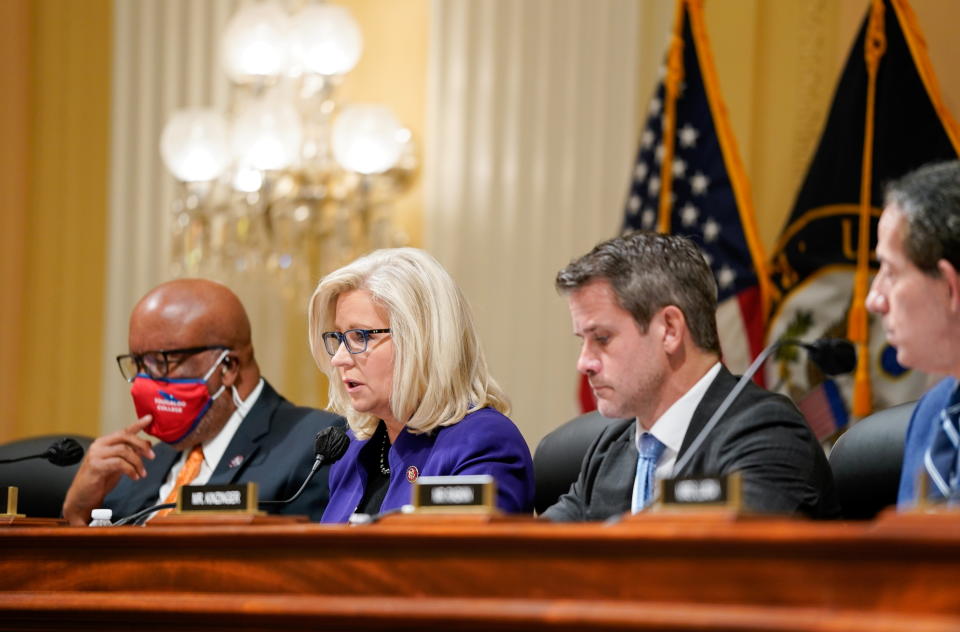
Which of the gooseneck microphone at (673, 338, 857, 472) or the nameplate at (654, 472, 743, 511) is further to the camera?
the gooseneck microphone at (673, 338, 857, 472)

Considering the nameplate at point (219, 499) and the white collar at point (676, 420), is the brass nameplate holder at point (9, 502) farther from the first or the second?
the white collar at point (676, 420)

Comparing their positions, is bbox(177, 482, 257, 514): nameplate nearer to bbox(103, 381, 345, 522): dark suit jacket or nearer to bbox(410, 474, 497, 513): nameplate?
bbox(410, 474, 497, 513): nameplate

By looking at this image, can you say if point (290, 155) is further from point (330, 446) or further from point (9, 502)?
point (9, 502)

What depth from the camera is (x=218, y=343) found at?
4430mm

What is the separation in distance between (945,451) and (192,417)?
2.36 m

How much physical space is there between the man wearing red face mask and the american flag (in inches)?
73.8

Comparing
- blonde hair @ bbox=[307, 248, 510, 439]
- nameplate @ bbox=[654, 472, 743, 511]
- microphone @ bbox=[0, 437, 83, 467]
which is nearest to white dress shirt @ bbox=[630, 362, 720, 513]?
blonde hair @ bbox=[307, 248, 510, 439]

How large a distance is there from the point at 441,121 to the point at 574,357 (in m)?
1.23

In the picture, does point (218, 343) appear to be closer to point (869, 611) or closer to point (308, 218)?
point (308, 218)

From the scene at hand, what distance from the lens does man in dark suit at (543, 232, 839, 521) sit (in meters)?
2.97

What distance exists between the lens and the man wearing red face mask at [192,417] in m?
4.21

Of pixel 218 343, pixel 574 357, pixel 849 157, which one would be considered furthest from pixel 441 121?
pixel 218 343

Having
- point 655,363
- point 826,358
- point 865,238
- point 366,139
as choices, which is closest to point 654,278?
point 655,363

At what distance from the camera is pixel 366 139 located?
6246mm
